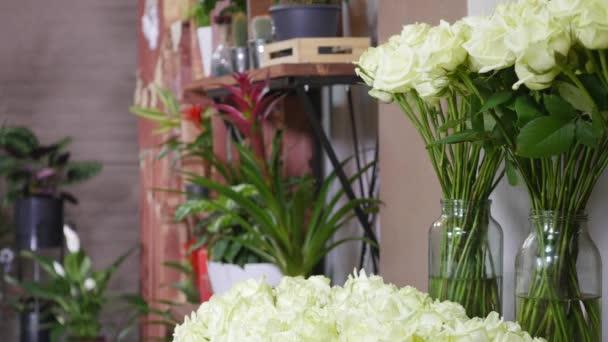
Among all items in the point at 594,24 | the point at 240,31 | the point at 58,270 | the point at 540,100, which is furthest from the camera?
the point at 58,270

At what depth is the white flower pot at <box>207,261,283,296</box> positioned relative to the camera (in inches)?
78.2

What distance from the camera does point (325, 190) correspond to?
6.20 feet

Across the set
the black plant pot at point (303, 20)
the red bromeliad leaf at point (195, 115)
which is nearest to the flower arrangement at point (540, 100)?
the black plant pot at point (303, 20)

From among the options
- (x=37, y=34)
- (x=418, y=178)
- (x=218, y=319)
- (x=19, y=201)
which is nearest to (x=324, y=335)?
(x=218, y=319)

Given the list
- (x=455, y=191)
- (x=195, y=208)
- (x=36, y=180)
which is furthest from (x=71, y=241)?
(x=455, y=191)

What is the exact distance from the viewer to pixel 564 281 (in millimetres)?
921

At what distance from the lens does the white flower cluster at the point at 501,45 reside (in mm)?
800

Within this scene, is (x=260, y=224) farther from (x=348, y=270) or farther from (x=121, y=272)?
(x=121, y=272)

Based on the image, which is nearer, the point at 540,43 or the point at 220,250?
the point at 540,43

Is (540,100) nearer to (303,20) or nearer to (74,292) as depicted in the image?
(303,20)

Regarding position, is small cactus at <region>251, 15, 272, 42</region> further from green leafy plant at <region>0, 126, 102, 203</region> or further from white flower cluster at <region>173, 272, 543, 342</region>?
green leafy plant at <region>0, 126, 102, 203</region>

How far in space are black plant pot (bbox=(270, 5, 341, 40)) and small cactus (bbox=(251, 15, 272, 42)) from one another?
71 mm

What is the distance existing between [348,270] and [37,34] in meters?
2.49

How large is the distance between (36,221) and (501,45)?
3133mm
